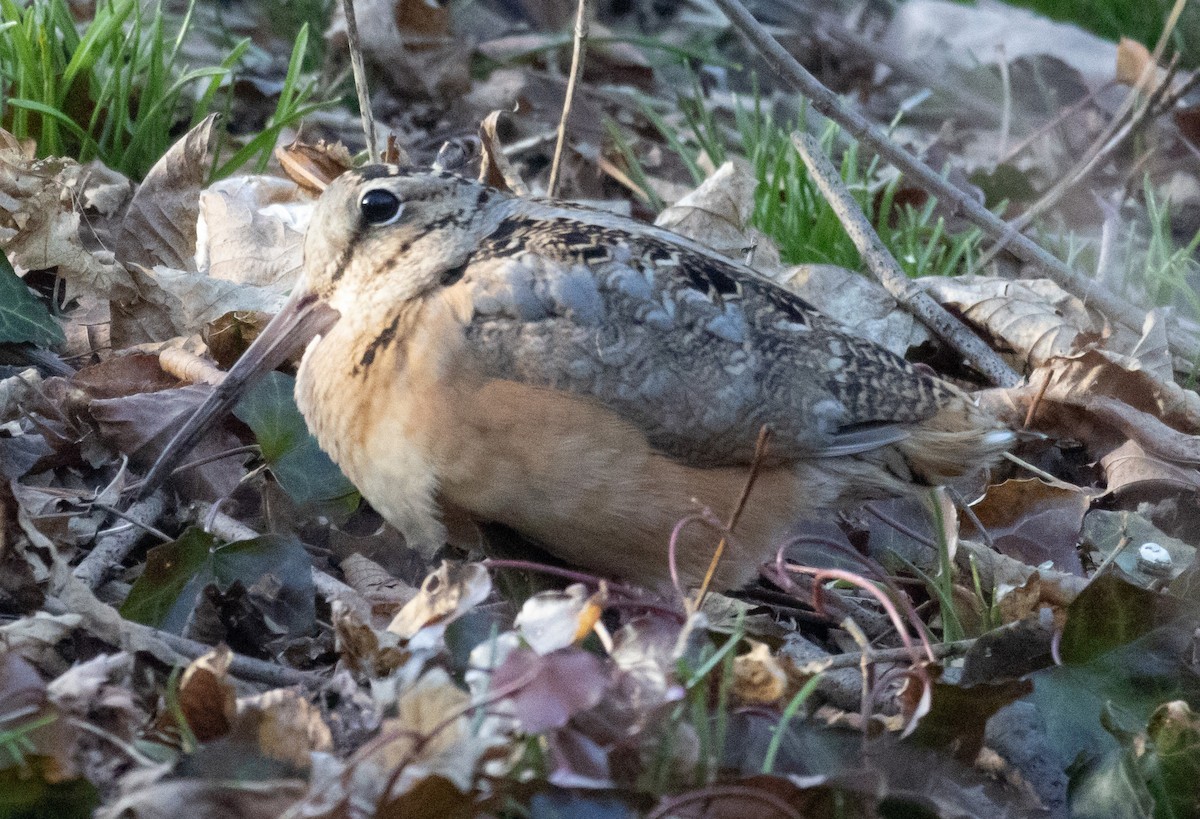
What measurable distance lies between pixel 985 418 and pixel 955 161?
2477 mm

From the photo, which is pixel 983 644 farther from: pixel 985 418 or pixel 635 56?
pixel 635 56

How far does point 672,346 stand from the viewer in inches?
109

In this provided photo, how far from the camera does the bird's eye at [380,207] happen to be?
293 cm

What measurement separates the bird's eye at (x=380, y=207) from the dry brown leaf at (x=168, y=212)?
41.1 inches

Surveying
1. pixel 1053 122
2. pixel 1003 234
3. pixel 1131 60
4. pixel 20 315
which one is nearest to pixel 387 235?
pixel 20 315

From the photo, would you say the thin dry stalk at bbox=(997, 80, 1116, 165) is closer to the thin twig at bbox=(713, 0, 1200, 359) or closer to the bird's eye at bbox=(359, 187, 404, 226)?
the thin twig at bbox=(713, 0, 1200, 359)

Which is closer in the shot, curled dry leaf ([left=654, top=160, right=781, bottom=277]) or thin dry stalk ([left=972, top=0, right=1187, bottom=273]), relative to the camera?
curled dry leaf ([left=654, top=160, right=781, bottom=277])

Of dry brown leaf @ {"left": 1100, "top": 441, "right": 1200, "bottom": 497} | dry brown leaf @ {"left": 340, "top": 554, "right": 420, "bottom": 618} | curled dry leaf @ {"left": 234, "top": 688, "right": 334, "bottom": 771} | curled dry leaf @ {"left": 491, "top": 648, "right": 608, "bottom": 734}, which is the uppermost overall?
curled dry leaf @ {"left": 491, "top": 648, "right": 608, "bottom": 734}

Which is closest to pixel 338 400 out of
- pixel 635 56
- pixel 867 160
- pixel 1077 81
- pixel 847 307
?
pixel 847 307

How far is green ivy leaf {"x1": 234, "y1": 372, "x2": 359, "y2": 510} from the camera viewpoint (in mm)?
3051

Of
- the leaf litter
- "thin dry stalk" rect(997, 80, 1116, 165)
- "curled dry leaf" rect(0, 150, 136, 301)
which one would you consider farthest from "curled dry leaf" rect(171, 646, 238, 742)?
"thin dry stalk" rect(997, 80, 1116, 165)

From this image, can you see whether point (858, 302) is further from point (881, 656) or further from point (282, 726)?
point (282, 726)

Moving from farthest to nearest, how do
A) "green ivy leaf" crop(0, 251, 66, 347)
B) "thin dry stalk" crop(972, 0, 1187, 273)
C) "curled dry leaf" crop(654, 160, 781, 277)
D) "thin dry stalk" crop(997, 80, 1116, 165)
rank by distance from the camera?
"thin dry stalk" crop(997, 80, 1116, 165) → "thin dry stalk" crop(972, 0, 1187, 273) → "curled dry leaf" crop(654, 160, 781, 277) → "green ivy leaf" crop(0, 251, 66, 347)

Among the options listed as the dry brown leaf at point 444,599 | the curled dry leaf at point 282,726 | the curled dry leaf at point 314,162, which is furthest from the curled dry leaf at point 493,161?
the curled dry leaf at point 282,726
